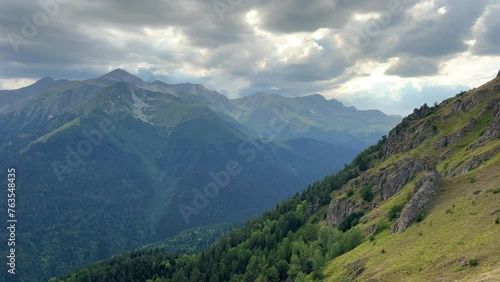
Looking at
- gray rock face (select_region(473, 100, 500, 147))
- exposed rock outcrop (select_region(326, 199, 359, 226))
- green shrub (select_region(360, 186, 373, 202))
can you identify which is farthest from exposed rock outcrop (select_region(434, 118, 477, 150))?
exposed rock outcrop (select_region(326, 199, 359, 226))

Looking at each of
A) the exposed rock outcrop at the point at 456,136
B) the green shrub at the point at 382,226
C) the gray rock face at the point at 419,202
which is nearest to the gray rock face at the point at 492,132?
the exposed rock outcrop at the point at 456,136

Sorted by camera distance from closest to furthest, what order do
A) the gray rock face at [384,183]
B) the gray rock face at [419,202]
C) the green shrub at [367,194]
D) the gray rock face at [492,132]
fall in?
the gray rock face at [419,202] → the gray rock face at [492,132] → the gray rock face at [384,183] → the green shrub at [367,194]

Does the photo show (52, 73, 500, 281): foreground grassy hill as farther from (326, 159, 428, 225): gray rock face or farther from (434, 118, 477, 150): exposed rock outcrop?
(326, 159, 428, 225): gray rock face

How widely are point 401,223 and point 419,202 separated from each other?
676 cm

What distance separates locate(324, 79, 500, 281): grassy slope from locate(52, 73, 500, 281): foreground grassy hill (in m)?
0.21

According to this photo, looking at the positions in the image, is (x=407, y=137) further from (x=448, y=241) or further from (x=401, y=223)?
(x=448, y=241)

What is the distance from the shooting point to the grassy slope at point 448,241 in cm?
5366

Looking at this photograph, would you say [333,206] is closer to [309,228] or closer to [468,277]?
[309,228]

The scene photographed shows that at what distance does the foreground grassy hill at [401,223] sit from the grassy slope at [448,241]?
211mm

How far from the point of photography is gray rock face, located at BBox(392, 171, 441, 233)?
84062 millimetres

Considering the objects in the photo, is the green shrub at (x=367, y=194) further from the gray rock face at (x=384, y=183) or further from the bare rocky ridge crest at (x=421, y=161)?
the gray rock face at (x=384, y=183)

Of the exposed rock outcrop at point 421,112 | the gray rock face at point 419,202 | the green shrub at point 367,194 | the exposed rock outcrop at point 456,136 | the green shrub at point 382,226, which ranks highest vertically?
the exposed rock outcrop at point 421,112

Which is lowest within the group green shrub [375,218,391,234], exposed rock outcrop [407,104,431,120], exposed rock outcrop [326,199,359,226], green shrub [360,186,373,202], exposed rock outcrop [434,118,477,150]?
exposed rock outcrop [326,199,359,226]

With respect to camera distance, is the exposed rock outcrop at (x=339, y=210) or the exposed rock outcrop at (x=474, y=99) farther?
the exposed rock outcrop at (x=474, y=99)
